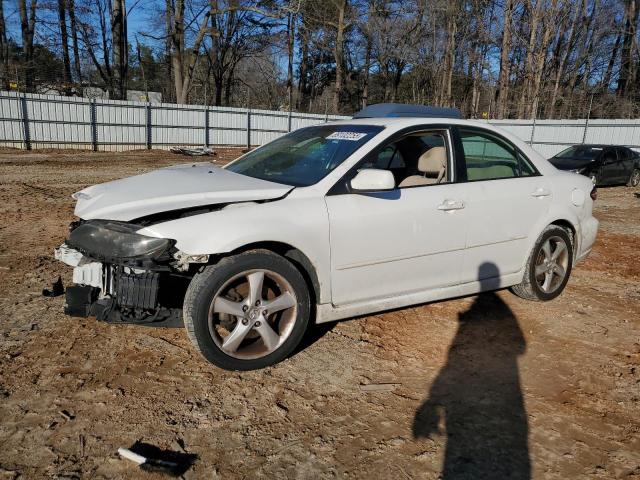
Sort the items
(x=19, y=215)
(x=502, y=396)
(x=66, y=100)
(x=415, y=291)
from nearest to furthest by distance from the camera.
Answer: (x=502, y=396), (x=415, y=291), (x=19, y=215), (x=66, y=100)

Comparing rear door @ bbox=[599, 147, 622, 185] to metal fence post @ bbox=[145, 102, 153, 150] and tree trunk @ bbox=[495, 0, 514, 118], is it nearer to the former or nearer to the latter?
tree trunk @ bbox=[495, 0, 514, 118]

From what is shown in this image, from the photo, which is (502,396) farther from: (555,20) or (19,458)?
(555,20)

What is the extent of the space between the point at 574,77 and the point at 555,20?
29.4 ft

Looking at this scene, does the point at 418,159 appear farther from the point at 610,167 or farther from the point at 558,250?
the point at 610,167

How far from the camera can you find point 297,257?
329cm

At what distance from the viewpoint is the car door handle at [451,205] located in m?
3.78

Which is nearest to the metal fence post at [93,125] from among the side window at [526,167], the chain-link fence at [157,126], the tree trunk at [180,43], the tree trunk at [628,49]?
the chain-link fence at [157,126]

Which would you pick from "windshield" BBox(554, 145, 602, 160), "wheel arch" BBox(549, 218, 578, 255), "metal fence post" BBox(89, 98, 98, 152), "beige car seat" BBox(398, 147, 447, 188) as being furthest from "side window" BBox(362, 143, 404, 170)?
"metal fence post" BBox(89, 98, 98, 152)

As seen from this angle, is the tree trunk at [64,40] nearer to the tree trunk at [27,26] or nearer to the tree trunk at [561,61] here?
the tree trunk at [27,26]

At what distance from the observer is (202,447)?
2.50 meters

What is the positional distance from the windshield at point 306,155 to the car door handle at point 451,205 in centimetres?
74

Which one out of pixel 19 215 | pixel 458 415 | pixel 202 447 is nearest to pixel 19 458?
pixel 202 447

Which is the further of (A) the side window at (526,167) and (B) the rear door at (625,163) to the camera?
(B) the rear door at (625,163)

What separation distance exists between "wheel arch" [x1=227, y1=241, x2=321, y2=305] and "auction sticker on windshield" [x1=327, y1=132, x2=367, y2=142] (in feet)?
3.43
